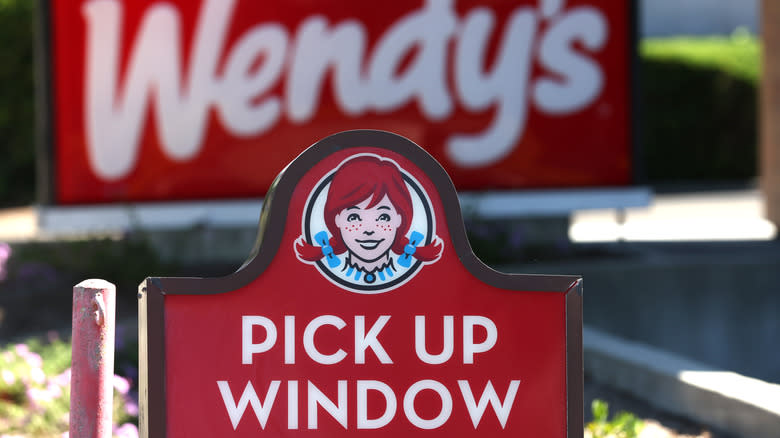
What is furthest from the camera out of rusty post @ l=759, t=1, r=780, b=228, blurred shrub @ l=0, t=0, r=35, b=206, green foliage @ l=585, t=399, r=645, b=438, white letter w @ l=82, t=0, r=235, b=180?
blurred shrub @ l=0, t=0, r=35, b=206

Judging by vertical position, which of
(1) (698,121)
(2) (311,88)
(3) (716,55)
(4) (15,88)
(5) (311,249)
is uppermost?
(3) (716,55)

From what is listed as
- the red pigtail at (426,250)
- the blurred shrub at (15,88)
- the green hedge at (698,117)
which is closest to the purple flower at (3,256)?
the red pigtail at (426,250)

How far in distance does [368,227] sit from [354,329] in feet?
1.08

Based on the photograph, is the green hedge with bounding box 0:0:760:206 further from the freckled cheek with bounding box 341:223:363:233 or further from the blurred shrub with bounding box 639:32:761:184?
the freckled cheek with bounding box 341:223:363:233

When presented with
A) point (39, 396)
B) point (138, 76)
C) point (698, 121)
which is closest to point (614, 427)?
point (39, 396)

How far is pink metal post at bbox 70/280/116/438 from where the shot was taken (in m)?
3.04

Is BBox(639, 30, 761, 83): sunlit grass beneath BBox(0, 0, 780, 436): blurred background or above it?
above

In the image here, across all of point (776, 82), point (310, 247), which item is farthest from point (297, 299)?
point (776, 82)

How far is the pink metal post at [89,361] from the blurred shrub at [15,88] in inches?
742

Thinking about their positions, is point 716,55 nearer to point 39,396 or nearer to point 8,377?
point 8,377

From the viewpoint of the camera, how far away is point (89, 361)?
10.00ft

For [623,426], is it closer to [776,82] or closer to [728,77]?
[776,82]

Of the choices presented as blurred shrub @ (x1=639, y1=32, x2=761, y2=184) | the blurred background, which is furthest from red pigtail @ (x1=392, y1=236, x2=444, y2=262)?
blurred shrub @ (x1=639, y1=32, x2=761, y2=184)

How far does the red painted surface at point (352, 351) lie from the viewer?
3004 mm
